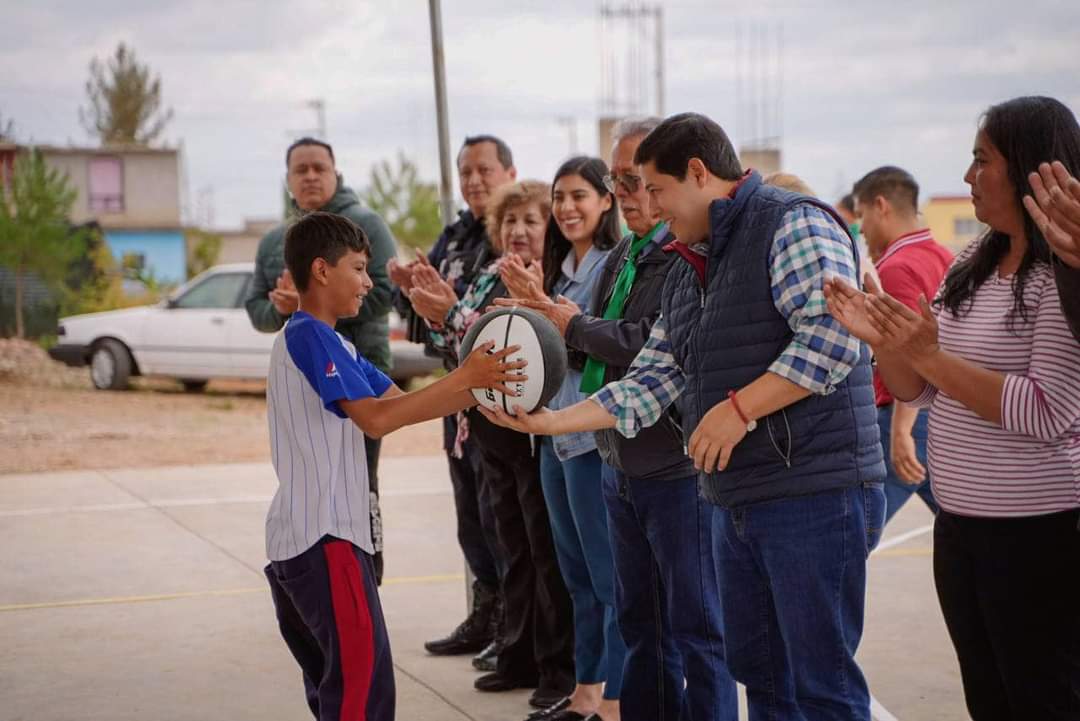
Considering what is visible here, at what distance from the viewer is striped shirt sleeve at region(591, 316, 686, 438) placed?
11.9 ft

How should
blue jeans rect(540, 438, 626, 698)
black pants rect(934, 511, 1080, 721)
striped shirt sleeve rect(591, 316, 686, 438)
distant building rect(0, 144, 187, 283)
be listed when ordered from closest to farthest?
black pants rect(934, 511, 1080, 721), striped shirt sleeve rect(591, 316, 686, 438), blue jeans rect(540, 438, 626, 698), distant building rect(0, 144, 187, 283)

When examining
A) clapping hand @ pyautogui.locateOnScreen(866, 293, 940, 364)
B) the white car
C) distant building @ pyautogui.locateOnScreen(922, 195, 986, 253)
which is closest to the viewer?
clapping hand @ pyautogui.locateOnScreen(866, 293, 940, 364)

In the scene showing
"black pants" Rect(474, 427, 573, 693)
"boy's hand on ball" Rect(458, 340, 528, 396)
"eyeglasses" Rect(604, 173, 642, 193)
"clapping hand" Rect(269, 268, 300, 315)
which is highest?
"eyeglasses" Rect(604, 173, 642, 193)

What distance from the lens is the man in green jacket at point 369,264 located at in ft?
18.9

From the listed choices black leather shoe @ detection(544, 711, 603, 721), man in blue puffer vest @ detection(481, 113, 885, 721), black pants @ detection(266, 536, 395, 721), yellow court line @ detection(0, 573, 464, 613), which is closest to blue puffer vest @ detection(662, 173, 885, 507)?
man in blue puffer vest @ detection(481, 113, 885, 721)

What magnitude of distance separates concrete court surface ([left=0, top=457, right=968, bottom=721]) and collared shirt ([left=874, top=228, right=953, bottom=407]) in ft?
5.16

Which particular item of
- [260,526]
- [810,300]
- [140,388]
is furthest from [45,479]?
[810,300]

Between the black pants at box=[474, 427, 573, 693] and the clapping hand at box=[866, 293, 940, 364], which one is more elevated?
the clapping hand at box=[866, 293, 940, 364]

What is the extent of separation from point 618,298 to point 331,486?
3.78 ft

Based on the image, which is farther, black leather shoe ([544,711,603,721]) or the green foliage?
the green foliage

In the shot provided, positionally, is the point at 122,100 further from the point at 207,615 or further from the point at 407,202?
the point at 207,615

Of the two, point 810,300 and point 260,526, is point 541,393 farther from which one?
point 260,526

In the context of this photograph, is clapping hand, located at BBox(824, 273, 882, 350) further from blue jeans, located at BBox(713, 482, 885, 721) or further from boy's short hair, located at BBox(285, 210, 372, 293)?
boy's short hair, located at BBox(285, 210, 372, 293)

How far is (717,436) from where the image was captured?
3096 millimetres
